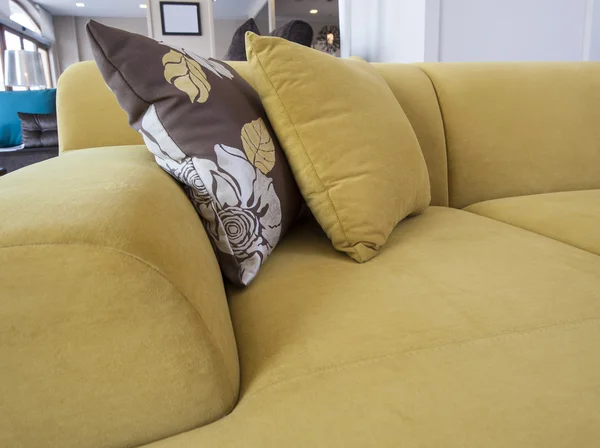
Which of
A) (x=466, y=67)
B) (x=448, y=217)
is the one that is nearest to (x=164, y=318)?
(x=448, y=217)

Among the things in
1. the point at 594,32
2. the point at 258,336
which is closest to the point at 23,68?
the point at 594,32

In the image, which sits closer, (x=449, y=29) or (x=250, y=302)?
(x=250, y=302)

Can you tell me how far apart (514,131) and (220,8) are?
8.33 metres

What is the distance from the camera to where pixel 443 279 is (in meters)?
0.66

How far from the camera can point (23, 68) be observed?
413 centimetres

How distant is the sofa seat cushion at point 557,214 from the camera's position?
89 cm

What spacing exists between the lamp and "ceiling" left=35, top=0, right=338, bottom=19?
3231 millimetres

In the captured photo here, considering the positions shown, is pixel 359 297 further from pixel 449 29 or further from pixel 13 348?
pixel 449 29

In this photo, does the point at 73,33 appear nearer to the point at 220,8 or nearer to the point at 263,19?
the point at 220,8

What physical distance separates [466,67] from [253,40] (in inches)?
32.7

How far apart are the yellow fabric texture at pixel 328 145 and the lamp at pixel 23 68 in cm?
430

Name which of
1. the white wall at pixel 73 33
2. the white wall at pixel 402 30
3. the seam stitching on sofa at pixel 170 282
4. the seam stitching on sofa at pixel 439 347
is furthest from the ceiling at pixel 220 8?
the seam stitching on sofa at pixel 170 282

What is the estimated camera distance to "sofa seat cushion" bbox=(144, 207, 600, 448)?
39 centimetres

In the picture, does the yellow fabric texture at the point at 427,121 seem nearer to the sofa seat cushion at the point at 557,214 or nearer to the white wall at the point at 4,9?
the sofa seat cushion at the point at 557,214
